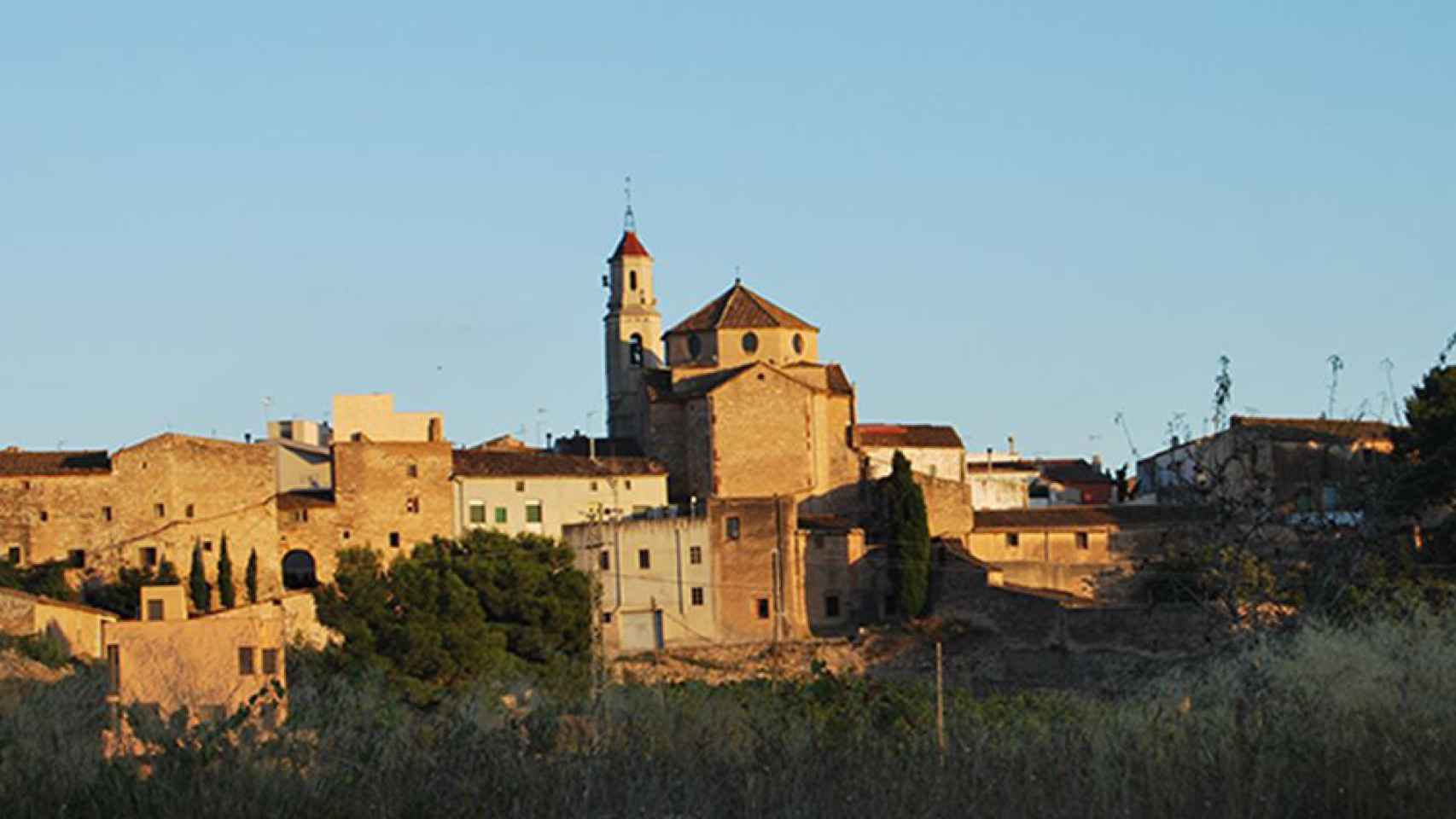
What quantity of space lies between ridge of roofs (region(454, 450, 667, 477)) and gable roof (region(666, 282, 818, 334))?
3656mm

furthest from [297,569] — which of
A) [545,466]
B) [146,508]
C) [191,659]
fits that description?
[191,659]

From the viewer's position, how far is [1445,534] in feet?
121

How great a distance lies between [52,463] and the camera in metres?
43.9

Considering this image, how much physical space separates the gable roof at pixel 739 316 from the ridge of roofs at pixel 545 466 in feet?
12.0

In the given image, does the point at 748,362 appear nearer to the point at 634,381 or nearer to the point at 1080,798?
the point at 634,381

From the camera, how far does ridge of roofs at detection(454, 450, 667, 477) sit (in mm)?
43875

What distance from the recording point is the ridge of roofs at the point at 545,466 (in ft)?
144

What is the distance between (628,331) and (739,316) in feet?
26.6

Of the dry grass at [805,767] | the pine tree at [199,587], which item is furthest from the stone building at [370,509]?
the dry grass at [805,767]

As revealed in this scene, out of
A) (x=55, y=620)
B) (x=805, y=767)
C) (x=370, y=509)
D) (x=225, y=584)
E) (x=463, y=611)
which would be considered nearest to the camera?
(x=805, y=767)

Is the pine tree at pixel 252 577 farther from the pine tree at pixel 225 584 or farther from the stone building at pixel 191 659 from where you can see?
the stone building at pixel 191 659

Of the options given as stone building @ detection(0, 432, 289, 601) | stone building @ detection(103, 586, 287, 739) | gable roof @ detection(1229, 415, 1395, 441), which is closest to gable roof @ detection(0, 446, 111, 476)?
stone building @ detection(0, 432, 289, 601)

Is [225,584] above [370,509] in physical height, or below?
below

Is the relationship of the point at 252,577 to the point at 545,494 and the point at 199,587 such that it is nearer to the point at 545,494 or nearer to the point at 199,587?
the point at 199,587
